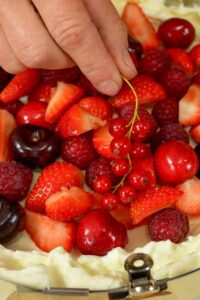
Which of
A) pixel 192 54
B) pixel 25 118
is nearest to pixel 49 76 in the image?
pixel 25 118

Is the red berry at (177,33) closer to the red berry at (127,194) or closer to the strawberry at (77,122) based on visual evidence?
the strawberry at (77,122)

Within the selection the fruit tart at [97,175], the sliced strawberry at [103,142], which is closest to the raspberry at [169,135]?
the fruit tart at [97,175]

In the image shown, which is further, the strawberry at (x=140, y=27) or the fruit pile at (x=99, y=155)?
the strawberry at (x=140, y=27)

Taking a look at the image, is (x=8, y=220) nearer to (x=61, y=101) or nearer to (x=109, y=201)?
(x=109, y=201)

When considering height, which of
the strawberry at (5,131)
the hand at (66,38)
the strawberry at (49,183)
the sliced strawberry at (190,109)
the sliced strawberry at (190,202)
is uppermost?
the hand at (66,38)

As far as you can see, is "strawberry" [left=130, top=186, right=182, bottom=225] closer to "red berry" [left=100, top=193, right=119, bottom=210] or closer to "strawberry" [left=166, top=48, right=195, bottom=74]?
"red berry" [left=100, top=193, right=119, bottom=210]

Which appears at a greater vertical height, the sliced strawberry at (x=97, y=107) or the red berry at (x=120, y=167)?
the sliced strawberry at (x=97, y=107)

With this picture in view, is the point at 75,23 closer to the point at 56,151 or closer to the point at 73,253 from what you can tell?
the point at 56,151
